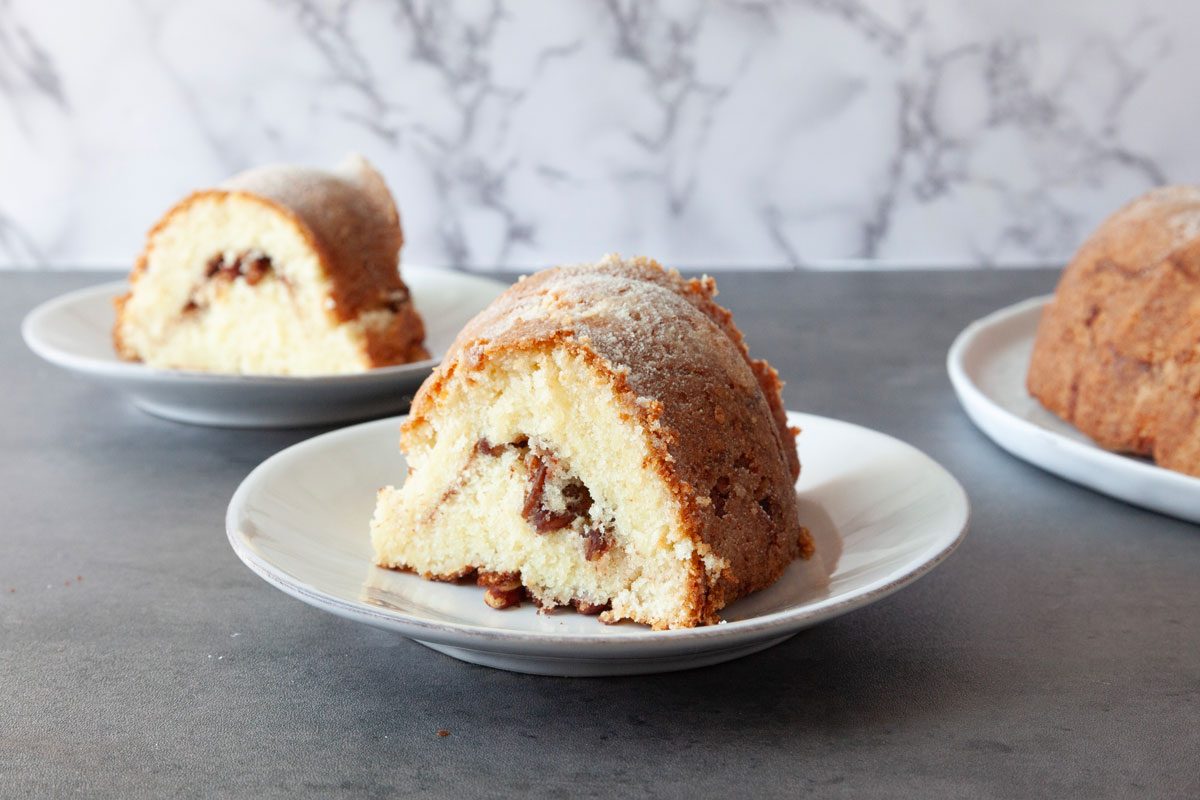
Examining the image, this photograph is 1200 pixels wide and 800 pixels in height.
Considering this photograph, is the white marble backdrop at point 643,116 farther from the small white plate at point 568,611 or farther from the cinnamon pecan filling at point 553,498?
the cinnamon pecan filling at point 553,498

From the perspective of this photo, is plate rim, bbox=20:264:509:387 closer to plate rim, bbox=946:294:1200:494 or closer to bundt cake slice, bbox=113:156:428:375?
bundt cake slice, bbox=113:156:428:375

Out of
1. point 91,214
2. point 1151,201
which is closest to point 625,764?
point 1151,201

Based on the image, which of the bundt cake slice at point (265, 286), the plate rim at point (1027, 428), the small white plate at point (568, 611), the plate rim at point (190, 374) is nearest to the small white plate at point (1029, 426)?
the plate rim at point (1027, 428)

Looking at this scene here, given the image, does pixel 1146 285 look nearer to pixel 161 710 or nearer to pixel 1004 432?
pixel 1004 432

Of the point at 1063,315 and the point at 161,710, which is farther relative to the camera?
the point at 1063,315

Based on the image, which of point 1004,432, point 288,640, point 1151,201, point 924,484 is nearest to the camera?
point 288,640

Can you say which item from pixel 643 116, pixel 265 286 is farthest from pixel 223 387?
pixel 643 116
